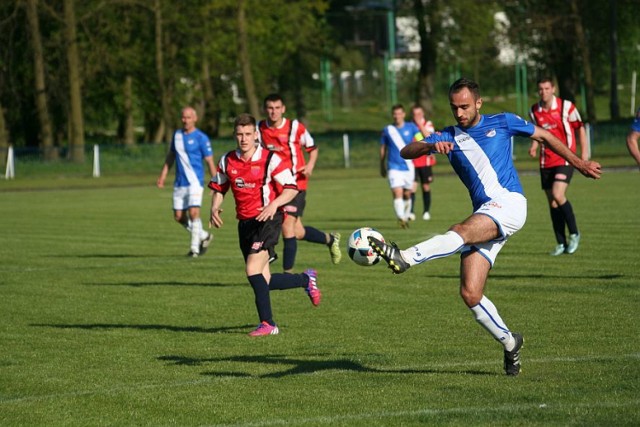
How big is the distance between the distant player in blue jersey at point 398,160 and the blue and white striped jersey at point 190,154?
5370mm

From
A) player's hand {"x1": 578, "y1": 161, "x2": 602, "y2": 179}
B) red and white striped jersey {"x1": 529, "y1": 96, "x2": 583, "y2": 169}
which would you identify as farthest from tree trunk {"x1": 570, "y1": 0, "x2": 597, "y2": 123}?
player's hand {"x1": 578, "y1": 161, "x2": 602, "y2": 179}

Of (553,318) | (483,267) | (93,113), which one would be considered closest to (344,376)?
(483,267)

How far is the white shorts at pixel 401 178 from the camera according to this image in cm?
2222

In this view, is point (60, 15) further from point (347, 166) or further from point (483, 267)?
point (483, 267)

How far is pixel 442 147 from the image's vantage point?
786 centimetres

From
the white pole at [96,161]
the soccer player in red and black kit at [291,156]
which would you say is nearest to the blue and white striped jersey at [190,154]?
the soccer player in red and black kit at [291,156]

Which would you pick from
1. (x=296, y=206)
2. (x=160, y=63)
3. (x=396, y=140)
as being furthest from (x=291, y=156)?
(x=160, y=63)

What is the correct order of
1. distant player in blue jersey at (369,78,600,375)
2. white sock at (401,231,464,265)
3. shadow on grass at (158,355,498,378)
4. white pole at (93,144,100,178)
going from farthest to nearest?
1. white pole at (93,144,100,178)
2. shadow on grass at (158,355,498,378)
3. distant player in blue jersey at (369,78,600,375)
4. white sock at (401,231,464,265)

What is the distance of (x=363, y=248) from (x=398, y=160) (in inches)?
607

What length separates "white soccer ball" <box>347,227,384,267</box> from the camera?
7.25 meters

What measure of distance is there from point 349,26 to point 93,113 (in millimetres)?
27593

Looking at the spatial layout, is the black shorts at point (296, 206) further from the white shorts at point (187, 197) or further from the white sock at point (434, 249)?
the white sock at point (434, 249)

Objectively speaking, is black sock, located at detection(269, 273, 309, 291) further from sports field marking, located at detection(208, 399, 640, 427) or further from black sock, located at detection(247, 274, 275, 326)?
sports field marking, located at detection(208, 399, 640, 427)

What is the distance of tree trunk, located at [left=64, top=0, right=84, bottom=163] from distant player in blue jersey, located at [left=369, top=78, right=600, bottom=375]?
140 ft
